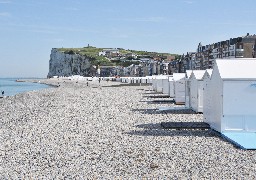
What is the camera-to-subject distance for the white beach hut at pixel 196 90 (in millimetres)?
24078

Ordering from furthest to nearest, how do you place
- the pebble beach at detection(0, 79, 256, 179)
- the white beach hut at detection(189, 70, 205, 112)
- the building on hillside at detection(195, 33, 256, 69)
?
the building on hillside at detection(195, 33, 256, 69) < the white beach hut at detection(189, 70, 205, 112) < the pebble beach at detection(0, 79, 256, 179)

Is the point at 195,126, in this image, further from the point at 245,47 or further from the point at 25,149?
the point at 245,47

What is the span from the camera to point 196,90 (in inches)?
968

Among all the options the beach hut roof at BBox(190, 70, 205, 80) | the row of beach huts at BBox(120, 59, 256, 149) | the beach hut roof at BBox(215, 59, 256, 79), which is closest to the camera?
the row of beach huts at BBox(120, 59, 256, 149)

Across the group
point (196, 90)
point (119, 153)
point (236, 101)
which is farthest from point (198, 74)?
point (119, 153)

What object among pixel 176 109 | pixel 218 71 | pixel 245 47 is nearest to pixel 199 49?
pixel 245 47

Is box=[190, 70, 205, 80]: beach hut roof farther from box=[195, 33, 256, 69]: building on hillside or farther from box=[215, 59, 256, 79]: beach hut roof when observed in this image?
box=[195, 33, 256, 69]: building on hillside

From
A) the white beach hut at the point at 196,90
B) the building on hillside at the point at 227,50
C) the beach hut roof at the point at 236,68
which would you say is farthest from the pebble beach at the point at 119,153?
the building on hillside at the point at 227,50

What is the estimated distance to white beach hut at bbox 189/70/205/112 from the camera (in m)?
24.1

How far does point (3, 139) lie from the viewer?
1778 cm

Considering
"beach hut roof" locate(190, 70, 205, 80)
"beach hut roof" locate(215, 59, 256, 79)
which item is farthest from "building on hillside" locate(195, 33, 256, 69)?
"beach hut roof" locate(215, 59, 256, 79)

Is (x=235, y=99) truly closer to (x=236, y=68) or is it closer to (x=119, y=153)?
(x=236, y=68)

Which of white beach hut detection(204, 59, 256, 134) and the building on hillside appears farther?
the building on hillside

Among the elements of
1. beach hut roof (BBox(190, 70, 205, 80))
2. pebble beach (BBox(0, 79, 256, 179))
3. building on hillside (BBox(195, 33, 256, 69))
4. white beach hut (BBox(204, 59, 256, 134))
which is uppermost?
building on hillside (BBox(195, 33, 256, 69))
